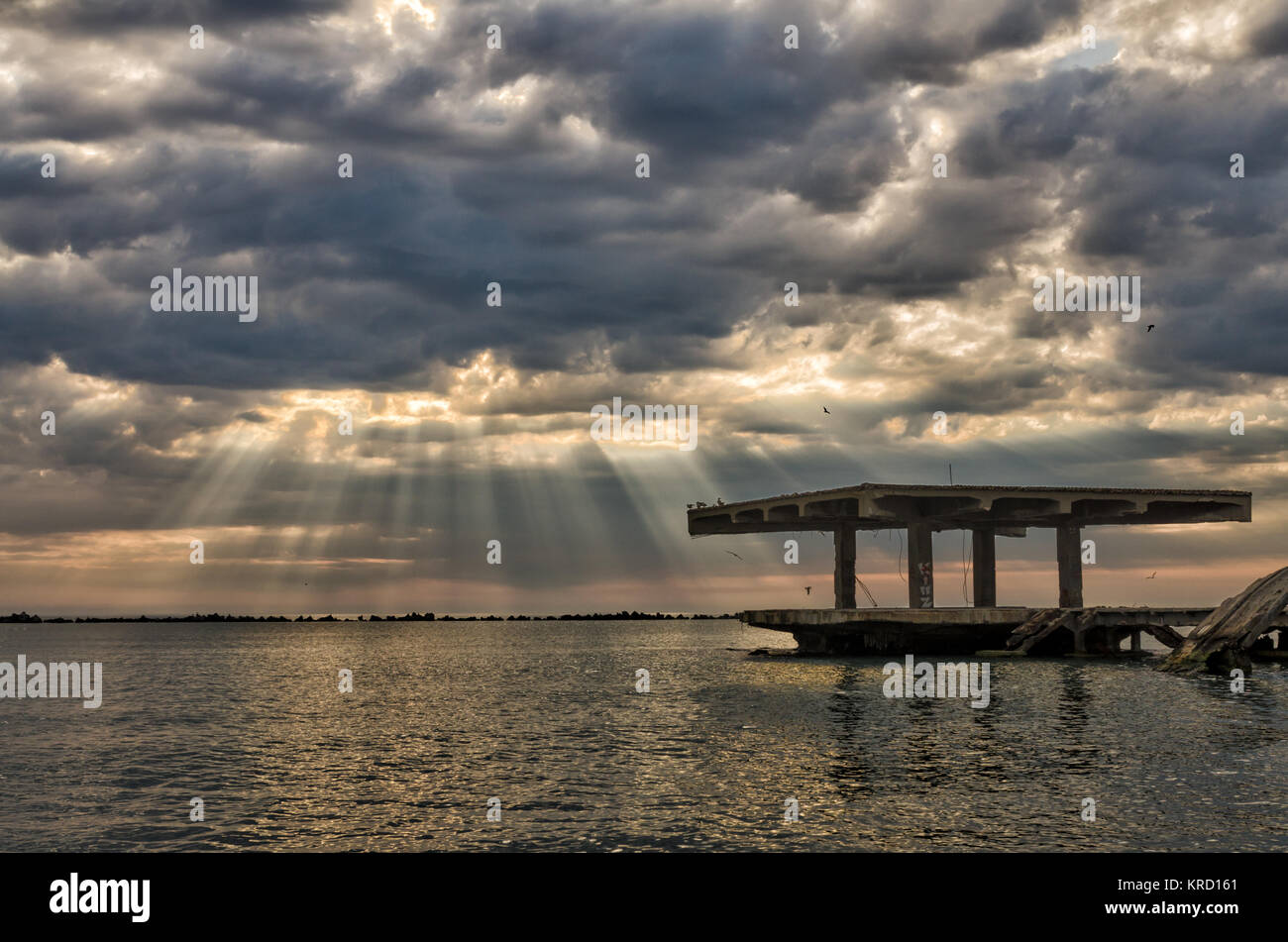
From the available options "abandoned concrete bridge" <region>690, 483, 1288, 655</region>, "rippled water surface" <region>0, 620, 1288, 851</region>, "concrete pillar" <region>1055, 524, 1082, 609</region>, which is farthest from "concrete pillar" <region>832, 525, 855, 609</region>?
"rippled water surface" <region>0, 620, 1288, 851</region>

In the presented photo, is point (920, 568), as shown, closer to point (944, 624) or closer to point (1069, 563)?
point (944, 624)

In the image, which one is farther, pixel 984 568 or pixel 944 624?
pixel 984 568

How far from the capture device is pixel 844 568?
94.4 metres

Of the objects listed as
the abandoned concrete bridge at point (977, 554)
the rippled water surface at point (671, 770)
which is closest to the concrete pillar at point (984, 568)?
the abandoned concrete bridge at point (977, 554)

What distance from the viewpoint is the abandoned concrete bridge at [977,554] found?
80875 mm

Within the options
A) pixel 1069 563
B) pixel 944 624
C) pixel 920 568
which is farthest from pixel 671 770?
pixel 1069 563

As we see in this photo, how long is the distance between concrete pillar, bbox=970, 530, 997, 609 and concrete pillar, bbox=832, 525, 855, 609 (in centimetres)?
1334

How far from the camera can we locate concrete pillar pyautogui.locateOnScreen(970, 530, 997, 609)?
98.2 meters

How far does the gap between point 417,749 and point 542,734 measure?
520cm

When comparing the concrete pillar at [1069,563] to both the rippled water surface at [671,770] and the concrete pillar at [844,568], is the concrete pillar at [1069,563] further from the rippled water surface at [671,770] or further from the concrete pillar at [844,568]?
the rippled water surface at [671,770]

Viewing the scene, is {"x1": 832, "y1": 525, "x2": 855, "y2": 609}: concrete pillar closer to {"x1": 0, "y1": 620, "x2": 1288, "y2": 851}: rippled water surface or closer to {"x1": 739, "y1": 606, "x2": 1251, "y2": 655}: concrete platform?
{"x1": 739, "y1": 606, "x2": 1251, "y2": 655}: concrete platform

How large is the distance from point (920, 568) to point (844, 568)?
830 centimetres

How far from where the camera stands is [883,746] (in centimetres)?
3284
